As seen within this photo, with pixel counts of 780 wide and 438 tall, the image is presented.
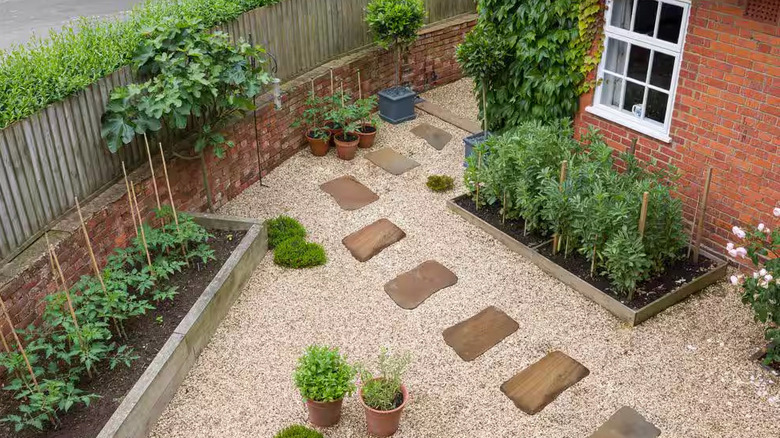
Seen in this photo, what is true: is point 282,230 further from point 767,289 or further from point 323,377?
point 767,289

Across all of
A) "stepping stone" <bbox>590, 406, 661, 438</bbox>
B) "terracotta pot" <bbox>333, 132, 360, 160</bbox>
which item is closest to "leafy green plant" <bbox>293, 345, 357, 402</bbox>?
"stepping stone" <bbox>590, 406, 661, 438</bbox>

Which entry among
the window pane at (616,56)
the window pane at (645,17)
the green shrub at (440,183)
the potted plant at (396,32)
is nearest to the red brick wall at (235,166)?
the potted plant at (396,32)

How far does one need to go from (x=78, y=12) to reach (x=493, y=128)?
9.19 meters

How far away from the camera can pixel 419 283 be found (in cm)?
707

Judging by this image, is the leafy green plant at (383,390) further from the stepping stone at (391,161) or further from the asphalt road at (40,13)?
the asphalt road at (40,13)

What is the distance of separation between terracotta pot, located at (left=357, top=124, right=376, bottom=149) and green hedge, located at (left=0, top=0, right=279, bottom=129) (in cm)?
259

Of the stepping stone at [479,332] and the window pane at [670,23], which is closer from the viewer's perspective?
the stepping stone at [479,332]

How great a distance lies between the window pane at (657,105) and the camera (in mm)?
7316

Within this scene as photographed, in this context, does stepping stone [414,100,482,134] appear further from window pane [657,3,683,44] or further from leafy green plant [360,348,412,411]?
leafy green plant [360,348,412,411]

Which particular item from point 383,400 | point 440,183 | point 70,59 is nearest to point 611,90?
point 440,183

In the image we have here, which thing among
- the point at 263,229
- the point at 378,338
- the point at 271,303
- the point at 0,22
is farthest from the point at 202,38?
the point at 0,22

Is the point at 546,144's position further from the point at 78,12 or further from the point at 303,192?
the point at 78,12

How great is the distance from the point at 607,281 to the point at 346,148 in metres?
3.98

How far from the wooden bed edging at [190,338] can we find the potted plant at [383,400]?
1.55 meters
